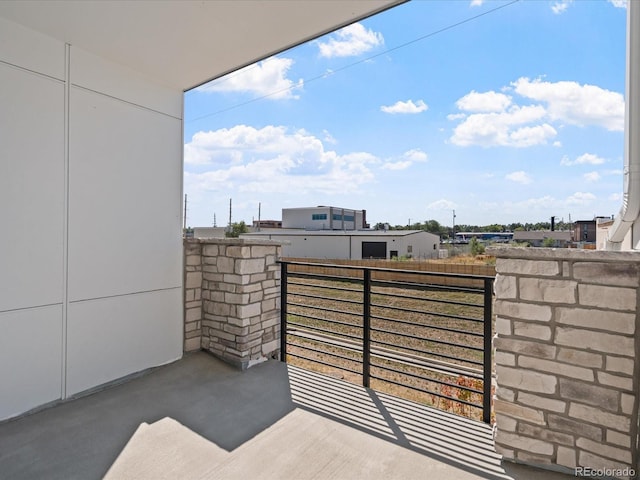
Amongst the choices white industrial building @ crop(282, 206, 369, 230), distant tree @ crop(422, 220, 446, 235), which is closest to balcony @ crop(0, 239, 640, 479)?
white industrial building @ crop(282, 206, 369, 230)

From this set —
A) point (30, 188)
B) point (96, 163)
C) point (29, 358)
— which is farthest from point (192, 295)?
point (30, 188)

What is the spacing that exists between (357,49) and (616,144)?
13.5 feet

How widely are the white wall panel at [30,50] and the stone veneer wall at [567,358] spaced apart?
10.9 ft

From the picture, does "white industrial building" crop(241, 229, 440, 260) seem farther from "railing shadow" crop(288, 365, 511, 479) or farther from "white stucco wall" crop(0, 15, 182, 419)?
"railing shadow" crop(288, 365, 511, 479)

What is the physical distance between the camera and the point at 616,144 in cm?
213

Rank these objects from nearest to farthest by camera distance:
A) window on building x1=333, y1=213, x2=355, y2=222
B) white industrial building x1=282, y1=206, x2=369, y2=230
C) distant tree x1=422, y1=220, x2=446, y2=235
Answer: white industrial building x1=282, y1=206, x2=369, y2=230, window on building x1=333, y1=213, x2=355, y2=222, distant tree x1=422, y1=220, x2=446, y2=235

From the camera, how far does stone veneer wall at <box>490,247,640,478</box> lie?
156 centimetres

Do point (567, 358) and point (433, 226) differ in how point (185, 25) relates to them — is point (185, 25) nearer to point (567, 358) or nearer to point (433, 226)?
point (567, 358)

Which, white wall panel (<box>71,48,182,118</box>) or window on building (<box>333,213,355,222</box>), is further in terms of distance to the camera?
window on building (<box>333,213,355,222</box>)

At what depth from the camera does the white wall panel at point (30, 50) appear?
220 centimetres

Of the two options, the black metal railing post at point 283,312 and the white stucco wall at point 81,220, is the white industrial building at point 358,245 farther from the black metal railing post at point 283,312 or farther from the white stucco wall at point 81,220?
the white stucco wall at point 81,220

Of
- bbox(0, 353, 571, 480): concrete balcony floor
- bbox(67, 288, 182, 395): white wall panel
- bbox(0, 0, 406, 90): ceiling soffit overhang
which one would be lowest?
bbox(0, 353, 571, 480): concrete balcony floor

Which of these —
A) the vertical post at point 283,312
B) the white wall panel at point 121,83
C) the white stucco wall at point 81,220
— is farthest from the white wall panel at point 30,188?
the vertical post at point 283,312

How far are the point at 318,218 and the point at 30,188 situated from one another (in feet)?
80.3
